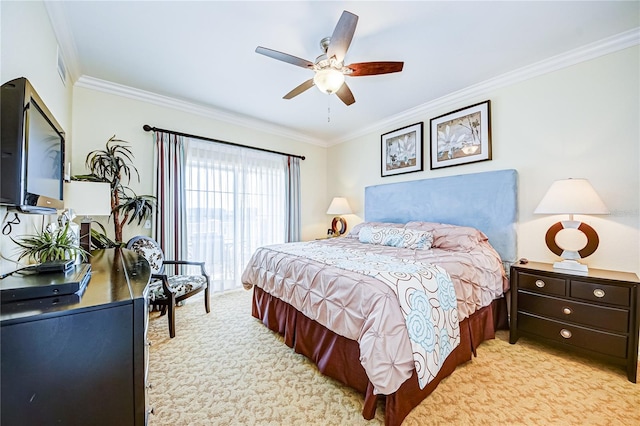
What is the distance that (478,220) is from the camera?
9.52 ft

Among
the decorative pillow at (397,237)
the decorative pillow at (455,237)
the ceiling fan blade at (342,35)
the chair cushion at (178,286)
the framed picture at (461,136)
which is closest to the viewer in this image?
the ceiling fan blade at (342,35)

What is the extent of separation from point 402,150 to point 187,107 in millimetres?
3155

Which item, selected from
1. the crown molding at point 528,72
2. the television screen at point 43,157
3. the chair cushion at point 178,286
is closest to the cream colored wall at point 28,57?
the television screen at point 43,157

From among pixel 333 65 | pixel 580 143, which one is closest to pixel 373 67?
pixel 333 65

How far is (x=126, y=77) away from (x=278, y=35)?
6.32 ft

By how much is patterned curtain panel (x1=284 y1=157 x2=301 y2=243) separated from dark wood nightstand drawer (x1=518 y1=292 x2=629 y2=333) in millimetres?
3227

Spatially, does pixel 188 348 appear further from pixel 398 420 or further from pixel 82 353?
pixel 398 420

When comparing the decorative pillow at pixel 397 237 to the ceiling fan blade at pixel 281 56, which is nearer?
the ceiling fan blade at pixel 281 56

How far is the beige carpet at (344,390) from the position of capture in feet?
4.91

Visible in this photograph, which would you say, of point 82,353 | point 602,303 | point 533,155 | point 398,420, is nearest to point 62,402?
point 82,353

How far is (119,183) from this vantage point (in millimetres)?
2914

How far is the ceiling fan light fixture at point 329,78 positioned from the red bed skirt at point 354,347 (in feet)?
6.38

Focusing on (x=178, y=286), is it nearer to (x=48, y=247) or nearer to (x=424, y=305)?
(x=48, y=247)

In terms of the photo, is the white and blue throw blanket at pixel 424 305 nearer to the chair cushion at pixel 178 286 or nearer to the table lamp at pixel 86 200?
the chair cushion at pixel 178 286
